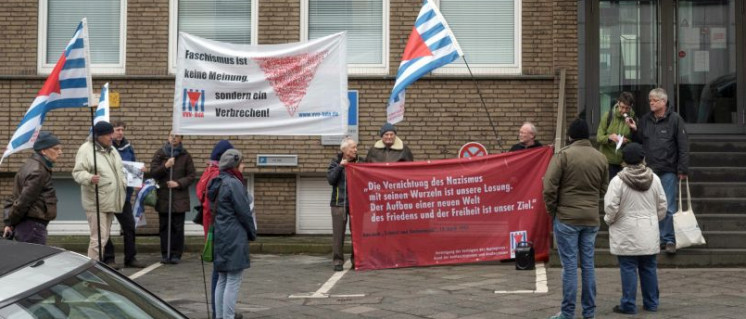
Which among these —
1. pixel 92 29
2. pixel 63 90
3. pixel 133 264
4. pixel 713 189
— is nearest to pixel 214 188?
pixel 63 90

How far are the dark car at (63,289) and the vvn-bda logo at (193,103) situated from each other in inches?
261

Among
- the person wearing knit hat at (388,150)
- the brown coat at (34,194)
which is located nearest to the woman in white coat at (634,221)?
the person wearing knit hat at (388,150)

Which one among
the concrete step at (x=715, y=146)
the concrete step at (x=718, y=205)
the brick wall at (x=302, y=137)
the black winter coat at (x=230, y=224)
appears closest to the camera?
the black winter coat at (x=230, y=224)

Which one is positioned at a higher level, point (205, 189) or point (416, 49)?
point (416, 49)

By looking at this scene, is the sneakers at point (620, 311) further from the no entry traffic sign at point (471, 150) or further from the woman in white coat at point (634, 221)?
the no entry traffic sign at point (471, 150)

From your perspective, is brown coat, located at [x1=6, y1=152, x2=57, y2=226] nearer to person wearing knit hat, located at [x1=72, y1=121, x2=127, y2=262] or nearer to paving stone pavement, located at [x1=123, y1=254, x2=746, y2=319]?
paving stone pavement, located at [x1=123, y1=254, x2=746, y2=319]

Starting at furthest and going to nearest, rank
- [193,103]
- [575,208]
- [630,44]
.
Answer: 1. [630,44]
2. [193,103]
3. [575,208]

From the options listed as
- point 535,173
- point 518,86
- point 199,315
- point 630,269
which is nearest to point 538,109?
point 518,86

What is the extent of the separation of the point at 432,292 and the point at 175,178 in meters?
4.34

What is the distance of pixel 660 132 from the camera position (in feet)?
36.9

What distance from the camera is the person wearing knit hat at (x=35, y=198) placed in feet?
30.5

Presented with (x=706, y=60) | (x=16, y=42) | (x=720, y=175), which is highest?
(x=16, y=42)

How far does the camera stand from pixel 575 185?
8555mm

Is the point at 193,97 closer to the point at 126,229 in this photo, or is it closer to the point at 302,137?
the point at 126,229
